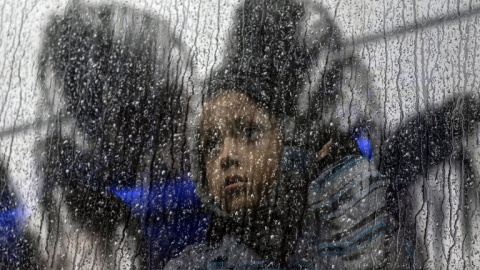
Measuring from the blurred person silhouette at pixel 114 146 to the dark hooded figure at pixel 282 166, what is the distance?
72mm

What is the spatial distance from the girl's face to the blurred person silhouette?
64mm

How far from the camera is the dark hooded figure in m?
1.21

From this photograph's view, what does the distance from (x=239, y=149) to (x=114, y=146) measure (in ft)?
1.04

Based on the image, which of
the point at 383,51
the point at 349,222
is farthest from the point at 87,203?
the point at 383,51

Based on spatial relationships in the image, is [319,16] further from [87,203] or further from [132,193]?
[87,203]

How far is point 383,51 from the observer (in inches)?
50.9

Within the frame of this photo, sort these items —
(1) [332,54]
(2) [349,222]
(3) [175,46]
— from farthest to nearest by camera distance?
(3) [175,46], (1) [332,54], (2) [349,222]

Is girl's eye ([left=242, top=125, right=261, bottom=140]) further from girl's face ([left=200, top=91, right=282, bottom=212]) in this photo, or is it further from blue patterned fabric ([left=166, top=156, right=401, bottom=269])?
blue patterned fabric ([left=166, top=156, right=401, bottom=269])

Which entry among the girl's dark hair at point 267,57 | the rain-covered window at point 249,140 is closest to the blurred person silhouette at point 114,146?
the rain-covered window at point 249,140

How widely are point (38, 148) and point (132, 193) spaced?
1.00 feet

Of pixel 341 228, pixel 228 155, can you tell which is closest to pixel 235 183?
pixel 228 155

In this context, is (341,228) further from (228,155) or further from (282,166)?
(228,155)

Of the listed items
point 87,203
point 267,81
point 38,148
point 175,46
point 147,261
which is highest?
point 175,46

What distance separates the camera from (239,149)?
1300 mm
